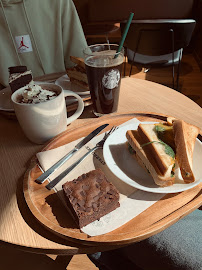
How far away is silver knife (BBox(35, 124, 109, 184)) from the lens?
684 millimetres

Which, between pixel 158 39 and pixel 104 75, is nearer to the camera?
pixel 104 75

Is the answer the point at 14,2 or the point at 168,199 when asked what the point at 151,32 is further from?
the point at 168,199

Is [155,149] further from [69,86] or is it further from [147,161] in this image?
[69,86]

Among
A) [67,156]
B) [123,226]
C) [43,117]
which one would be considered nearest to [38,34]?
[43,117]

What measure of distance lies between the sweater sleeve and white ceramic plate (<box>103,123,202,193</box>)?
3.65 feet

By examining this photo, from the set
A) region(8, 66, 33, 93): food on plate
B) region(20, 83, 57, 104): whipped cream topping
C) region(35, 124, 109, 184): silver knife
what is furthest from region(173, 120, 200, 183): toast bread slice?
region(8, 66, 33, 93): food on plate

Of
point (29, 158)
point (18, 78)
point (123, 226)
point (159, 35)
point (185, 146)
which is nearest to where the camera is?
point (123, 226)

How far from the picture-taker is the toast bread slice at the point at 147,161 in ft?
2.10

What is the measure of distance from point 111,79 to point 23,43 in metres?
1.03

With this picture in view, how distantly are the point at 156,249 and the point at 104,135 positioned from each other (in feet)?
1.26

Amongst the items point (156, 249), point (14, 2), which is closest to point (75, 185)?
point (156, 249)

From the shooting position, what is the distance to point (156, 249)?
2.47 ft

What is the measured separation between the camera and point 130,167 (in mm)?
720

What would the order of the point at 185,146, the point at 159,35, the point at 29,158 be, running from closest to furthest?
the point at 185,146
the point at 29,158
the point at 159,35
